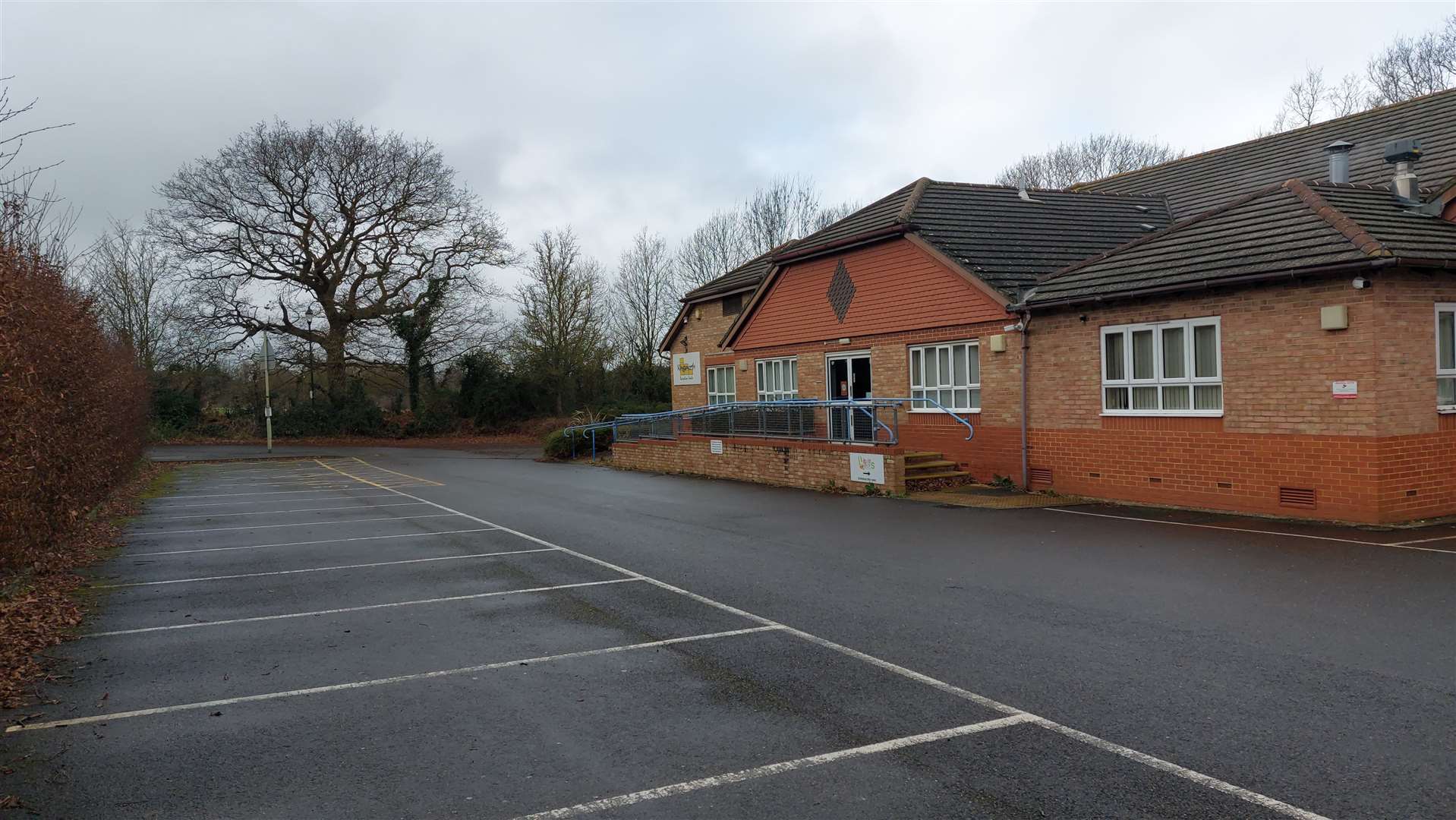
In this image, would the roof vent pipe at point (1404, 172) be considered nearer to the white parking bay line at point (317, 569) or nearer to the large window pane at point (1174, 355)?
the large window pane at point (1174, 355)

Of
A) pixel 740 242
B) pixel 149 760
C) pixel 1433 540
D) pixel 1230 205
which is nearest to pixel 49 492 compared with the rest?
pixel 149 760

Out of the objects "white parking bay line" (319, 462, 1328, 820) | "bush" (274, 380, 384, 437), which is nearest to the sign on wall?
"bush" (274, 380, 384, 437)

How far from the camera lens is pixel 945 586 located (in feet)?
29.2

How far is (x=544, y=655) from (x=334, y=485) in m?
18.8

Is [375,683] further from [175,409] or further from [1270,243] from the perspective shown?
[175,409]

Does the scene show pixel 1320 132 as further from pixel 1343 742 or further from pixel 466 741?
pixel 466 741

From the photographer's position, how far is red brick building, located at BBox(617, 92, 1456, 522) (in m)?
12.0

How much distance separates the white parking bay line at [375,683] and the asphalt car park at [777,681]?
0.03 metres

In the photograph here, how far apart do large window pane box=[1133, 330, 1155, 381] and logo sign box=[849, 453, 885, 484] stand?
15.1 ft

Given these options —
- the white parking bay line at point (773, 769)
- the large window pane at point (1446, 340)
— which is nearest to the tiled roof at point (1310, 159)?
the large window pane at point (1446, 340)

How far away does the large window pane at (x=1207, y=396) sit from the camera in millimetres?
13539

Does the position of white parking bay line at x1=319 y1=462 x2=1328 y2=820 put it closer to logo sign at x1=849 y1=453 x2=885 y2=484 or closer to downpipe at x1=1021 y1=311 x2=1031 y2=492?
logo sign at x1=849 y1=453 x2=885 y2=484

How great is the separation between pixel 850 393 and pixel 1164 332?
871 cm

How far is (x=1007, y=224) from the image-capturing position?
798 inches
